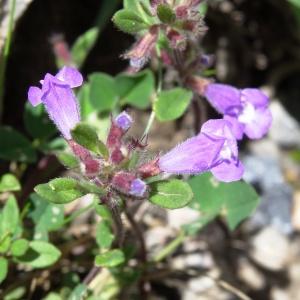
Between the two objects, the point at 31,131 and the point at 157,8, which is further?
the point at 31,131

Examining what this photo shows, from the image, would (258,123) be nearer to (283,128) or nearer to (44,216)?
(44,216)

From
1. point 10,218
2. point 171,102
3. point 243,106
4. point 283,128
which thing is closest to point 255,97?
point 243,106

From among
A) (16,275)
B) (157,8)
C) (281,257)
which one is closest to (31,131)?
(16,275)

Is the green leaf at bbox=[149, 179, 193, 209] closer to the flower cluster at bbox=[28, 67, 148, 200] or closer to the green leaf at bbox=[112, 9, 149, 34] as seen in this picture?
the flower cluster at bbox=[28, 67, 148, 200]

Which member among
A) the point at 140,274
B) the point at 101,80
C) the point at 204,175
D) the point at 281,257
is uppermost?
the point at 101,80

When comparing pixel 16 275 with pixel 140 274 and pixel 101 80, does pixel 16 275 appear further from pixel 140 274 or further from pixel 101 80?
pixel 101 80

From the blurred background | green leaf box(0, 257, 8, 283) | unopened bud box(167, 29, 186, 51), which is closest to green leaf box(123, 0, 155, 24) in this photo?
unopened bud box(167, 29, 186, 51)

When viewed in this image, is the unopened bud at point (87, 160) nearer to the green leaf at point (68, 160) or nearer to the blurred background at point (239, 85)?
the green leaf at point (68, 160)

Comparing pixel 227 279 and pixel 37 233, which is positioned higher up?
pixel 37 233
